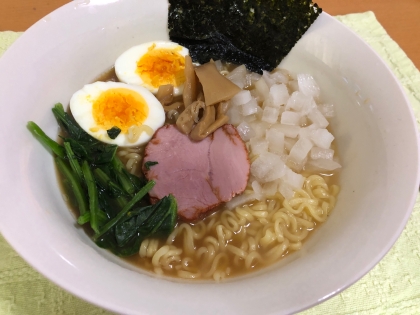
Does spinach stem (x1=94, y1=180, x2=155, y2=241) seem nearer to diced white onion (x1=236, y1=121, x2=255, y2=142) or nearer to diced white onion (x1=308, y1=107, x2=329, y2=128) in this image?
diced white onion (x1=236, y1=121, x2=255, y2=142)

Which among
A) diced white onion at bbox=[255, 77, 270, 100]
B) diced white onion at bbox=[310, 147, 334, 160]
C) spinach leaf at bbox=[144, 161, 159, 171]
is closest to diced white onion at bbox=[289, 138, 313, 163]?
diced white onion at bbox=[310, 147, 334, 160]

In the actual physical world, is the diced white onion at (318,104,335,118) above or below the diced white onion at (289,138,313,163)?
above

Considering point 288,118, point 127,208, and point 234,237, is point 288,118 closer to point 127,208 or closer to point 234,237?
point 234,237

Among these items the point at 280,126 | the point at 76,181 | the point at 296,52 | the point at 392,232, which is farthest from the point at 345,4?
the point at 76,181

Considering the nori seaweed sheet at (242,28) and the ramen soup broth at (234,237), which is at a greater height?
the nori seaweed sheet at (242,28)

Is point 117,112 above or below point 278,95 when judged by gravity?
above

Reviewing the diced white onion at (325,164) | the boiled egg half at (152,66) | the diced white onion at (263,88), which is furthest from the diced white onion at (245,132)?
the boiled egg half at (152,66)

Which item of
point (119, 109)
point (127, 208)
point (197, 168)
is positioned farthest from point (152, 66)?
point (127, 208)

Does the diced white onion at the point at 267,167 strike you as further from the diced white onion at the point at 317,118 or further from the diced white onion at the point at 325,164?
the diced white onion at the point at 317,118
